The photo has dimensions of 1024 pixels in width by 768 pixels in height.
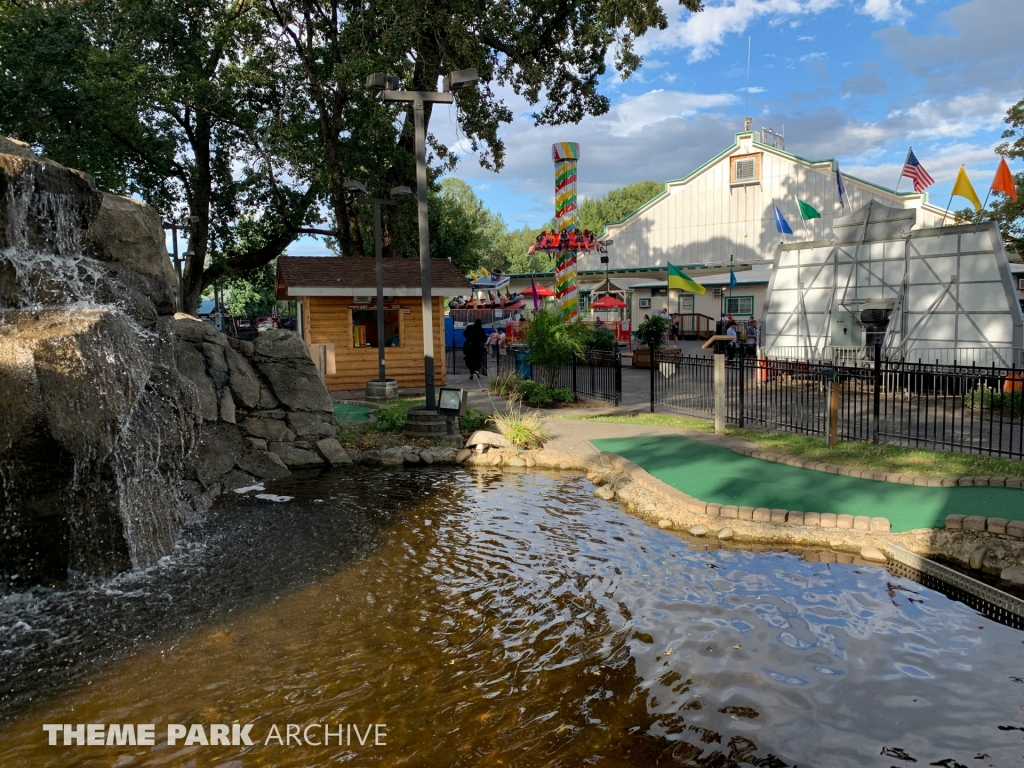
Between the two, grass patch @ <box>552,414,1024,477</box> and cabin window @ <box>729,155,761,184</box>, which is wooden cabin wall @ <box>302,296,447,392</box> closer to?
grass patch @ <box>552,414,1024,477</box>

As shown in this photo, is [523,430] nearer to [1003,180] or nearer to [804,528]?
[804,528]

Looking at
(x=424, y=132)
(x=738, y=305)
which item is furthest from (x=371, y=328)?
(x=738, y=305)

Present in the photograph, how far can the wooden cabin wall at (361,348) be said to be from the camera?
1881cm

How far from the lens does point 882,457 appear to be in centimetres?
945

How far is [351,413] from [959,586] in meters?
10.7

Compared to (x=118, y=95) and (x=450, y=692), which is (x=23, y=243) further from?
(x=118, y=95)

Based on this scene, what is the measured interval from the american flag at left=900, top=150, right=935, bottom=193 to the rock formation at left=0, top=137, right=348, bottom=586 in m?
18.1

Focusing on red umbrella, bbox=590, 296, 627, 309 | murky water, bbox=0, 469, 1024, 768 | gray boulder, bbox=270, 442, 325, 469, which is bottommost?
murky water, bbox=0, 469, 1024, 768

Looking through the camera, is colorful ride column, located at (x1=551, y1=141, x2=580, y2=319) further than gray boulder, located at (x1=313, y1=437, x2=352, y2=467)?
Yes

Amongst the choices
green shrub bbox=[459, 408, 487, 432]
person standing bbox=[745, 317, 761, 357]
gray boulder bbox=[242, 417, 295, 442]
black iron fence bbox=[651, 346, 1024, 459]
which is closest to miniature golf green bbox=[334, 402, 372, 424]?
gray boulder bbox=[242, 417, 295, 442]

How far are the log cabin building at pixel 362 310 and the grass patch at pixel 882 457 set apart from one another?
9.54 metres

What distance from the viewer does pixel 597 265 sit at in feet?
Answer: 141

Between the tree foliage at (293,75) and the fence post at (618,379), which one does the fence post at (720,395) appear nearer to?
the fence post at (618,379)

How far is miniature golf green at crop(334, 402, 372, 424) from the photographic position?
1364 centimetres
